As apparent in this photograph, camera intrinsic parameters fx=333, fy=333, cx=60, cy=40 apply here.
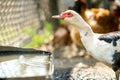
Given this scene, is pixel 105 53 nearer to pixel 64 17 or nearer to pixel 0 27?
pixel 64 17

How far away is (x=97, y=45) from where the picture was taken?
2.52 metres

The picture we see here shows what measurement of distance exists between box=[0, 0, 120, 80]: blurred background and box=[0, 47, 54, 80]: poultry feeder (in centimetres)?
115

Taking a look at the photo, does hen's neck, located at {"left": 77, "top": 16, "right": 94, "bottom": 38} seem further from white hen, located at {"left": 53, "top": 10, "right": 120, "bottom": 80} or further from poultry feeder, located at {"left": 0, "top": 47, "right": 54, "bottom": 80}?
poultry feeder, located at {"left": 0, "top": 47, "right": 54, "bottom": 80}

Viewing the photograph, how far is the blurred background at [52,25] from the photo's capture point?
179 inches

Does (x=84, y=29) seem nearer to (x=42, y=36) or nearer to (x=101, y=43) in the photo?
(x=101, y=43)

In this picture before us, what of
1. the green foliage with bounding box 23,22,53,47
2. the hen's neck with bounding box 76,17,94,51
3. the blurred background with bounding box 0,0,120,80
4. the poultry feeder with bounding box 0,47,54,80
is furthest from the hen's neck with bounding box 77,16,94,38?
the green foliage with bounding box 23,22,53,47

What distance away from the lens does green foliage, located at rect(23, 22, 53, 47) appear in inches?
215

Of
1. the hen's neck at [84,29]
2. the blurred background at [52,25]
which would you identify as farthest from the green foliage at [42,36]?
the hen's neck at [84,29]

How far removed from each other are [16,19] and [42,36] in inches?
28.8

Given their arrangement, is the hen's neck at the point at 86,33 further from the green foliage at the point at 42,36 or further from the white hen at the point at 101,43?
the green foliage at the point at 42,36

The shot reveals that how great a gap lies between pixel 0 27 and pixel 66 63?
981mm

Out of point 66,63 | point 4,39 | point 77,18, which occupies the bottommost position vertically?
point 66,63

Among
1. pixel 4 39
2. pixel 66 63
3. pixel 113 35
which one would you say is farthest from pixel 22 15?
pixel 113 35

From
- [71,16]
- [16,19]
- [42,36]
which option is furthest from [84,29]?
[42,36]
